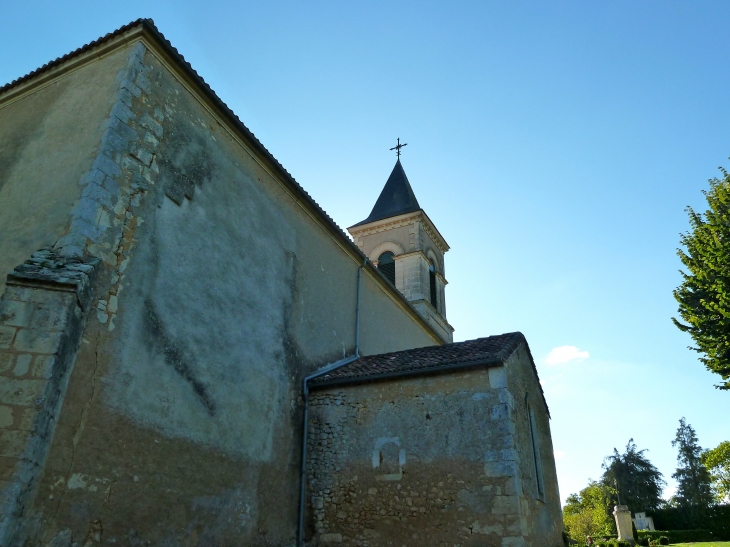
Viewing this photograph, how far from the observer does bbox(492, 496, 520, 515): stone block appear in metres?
7.11

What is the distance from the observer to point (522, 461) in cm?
810

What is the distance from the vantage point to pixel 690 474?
149 ft

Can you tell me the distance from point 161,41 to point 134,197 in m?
2.62

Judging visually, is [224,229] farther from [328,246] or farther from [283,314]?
[328,246]

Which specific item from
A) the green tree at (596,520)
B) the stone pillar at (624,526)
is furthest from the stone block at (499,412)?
the green tree at (596,520)

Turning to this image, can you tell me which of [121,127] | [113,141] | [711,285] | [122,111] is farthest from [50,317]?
[711,285]

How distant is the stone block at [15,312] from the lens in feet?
16.6

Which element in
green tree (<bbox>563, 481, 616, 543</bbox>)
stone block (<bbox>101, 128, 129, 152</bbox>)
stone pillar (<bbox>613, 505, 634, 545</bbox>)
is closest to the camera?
stone block (<bbox>101, 128, 129, 152</bbox>)

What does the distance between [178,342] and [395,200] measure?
693 inches

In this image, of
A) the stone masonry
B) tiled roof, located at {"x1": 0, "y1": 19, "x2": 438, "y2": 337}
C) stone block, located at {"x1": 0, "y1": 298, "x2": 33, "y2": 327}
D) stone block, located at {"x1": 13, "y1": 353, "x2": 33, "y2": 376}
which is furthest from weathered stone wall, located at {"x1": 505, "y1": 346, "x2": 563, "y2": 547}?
stone block, located at {"x1": 0, "y1": 298, "x2": 33, "y2": 327}

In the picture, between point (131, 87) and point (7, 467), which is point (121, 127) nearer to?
point (131, 87)

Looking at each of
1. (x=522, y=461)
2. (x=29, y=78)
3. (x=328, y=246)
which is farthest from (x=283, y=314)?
(x=29, y=78)

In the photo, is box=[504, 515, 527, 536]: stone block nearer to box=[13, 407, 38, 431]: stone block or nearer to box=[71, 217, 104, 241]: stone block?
box=[13, 407, 38, 431]: stone block

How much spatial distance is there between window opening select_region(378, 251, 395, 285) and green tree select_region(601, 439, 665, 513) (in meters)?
36.5
